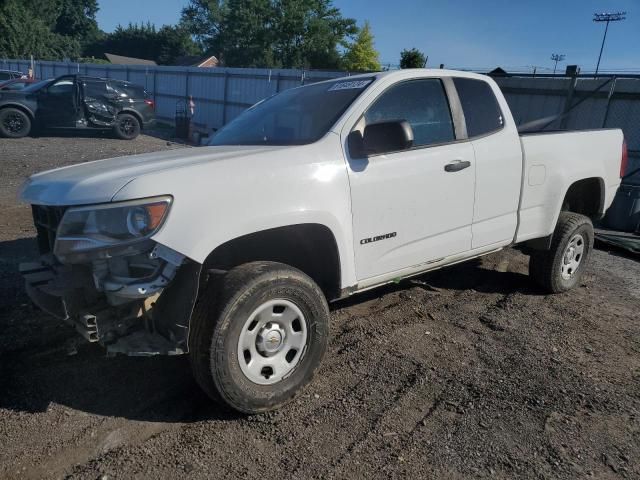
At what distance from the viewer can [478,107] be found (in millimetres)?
4328

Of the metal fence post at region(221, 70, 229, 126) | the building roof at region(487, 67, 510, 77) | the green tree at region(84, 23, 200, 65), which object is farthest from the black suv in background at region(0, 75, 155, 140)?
the green tree at region(84, 23, 200, 65)

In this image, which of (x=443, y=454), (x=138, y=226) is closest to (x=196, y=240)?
(x=138, y=226)

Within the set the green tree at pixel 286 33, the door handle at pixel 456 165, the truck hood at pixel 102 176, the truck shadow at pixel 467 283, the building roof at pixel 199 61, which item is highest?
the green tree at pixel 286 33

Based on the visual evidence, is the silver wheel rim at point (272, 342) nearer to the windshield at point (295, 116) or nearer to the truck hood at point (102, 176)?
the truck hood at point (102, 176)

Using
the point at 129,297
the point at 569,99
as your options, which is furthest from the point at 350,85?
the point at 569,99

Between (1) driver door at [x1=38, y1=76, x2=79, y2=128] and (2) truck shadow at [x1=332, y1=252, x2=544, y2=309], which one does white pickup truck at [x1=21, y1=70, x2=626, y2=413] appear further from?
(1) driver door at [x1=38, y1=76, x2=79, y2=128]

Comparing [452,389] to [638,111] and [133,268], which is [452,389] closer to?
[133,268]

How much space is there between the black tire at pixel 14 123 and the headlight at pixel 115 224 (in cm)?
1449

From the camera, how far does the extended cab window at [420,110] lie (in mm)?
3672

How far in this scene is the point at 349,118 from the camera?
3420mm

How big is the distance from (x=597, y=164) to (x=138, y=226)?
4356 mm

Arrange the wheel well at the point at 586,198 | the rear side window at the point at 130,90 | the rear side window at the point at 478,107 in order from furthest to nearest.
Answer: the rear side window at the point at 130,90, the wheel well at the point at 586,198, the rear side window at the point at 478,107

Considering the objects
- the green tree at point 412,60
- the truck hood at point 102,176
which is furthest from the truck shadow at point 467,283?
the green tree at point 412,60

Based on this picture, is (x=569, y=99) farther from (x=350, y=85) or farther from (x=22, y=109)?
(x=22, y=109)
